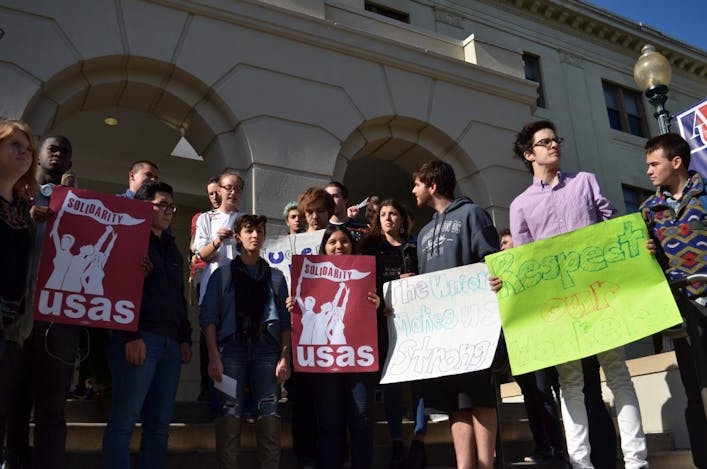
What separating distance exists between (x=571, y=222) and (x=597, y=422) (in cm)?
130

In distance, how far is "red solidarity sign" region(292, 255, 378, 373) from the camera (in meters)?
4.93

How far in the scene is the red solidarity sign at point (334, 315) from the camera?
16.2ft

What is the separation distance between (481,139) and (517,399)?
187 inches

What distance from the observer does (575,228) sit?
439 cm

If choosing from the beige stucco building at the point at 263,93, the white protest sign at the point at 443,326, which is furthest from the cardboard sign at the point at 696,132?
the white protest sign at the point at 443,326

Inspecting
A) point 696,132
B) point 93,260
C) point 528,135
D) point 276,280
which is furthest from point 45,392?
point 696,132

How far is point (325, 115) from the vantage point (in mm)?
9906

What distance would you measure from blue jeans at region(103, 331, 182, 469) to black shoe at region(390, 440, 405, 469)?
186 centimetres

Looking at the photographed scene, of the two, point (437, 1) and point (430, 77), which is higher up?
point (437, 1)

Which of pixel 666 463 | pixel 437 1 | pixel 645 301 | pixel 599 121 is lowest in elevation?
pixel 666 463

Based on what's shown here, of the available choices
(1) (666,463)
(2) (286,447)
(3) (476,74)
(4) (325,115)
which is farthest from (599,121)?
(2) (286,447)

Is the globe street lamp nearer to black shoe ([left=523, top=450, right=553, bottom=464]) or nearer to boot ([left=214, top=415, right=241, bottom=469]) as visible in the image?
black shoe ([left=523, top=450, right=553, bottom=464])

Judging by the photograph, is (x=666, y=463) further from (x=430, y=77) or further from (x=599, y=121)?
(x=599, y=121)

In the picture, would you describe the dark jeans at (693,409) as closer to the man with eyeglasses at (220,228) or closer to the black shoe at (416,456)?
the black shoe at (416,456)
